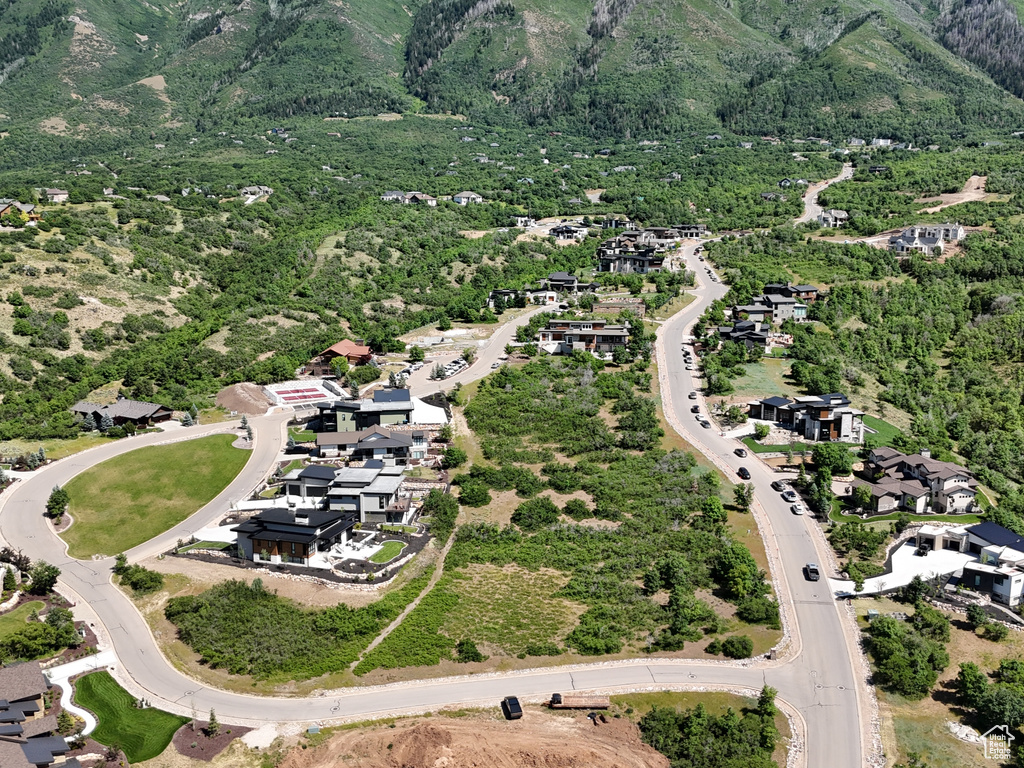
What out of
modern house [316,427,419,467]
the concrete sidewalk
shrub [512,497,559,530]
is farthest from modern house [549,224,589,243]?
the concrete sidewalk

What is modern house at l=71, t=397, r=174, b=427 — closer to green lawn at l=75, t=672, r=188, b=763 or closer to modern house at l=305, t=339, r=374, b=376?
modern house at l=305, t=339, r=374, b=376

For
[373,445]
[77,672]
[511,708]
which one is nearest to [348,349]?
[373,445]

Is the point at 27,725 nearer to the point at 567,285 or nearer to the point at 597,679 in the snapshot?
the point at 597,679

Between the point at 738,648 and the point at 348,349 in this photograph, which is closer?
the point at 738,648

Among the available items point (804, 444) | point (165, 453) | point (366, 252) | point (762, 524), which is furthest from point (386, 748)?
point (366, 252)

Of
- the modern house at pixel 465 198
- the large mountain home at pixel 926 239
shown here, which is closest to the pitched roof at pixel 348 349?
the modern house at pixel 465 198

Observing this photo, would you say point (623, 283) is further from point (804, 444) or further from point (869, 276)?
point (804, 444)

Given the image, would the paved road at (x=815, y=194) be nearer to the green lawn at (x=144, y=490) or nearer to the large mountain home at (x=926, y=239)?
the large mountain home at (x=926, y=239)
